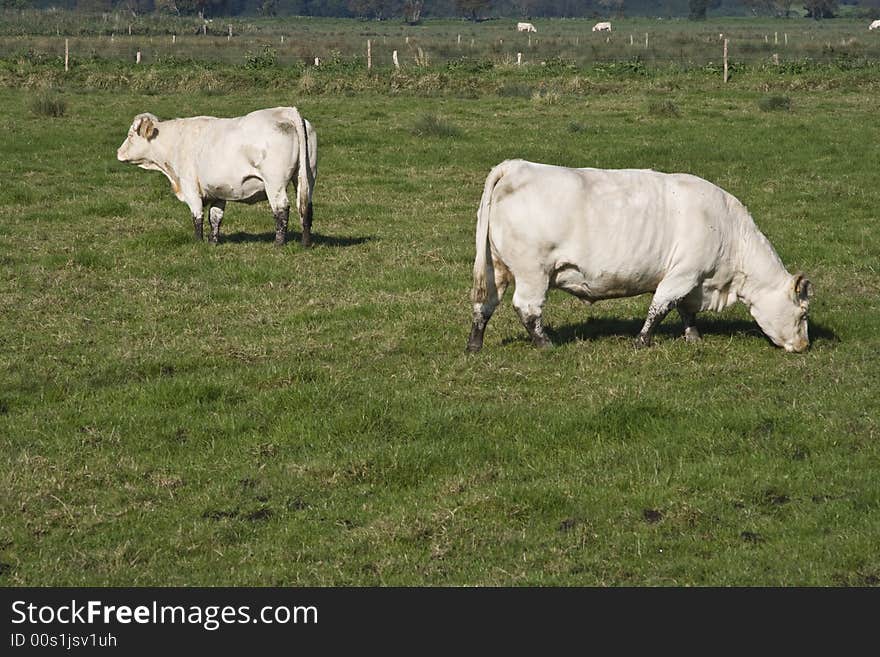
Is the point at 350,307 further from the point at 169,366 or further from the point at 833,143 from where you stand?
the point at 833,143

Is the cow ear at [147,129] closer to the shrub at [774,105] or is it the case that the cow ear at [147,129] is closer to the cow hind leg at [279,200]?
the cow hind leg at [279,200]

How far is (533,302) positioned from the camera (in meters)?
11.0

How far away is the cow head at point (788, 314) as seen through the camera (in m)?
11.3

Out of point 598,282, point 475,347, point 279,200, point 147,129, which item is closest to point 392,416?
point 475,347

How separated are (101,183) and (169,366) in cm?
1120

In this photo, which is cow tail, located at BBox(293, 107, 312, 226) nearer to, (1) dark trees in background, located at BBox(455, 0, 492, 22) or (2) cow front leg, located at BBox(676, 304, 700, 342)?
(2) cow front leg, located at BBox(676, 304, 700, 342)

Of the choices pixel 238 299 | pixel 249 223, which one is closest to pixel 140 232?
pixel 249 223

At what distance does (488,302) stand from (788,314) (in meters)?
2.67

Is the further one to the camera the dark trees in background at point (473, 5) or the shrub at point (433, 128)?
the dark trees in background at point (473, 5)

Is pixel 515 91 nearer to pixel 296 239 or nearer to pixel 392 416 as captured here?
pixel 296 239

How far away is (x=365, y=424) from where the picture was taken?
929cm

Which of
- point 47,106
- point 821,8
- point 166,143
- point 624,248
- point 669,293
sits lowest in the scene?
point 669,293

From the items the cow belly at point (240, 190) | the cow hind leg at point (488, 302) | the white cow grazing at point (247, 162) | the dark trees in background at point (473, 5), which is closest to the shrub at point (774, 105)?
the white cow grazing at point (247, 162)

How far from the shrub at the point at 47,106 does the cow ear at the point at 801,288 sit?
854 inches
